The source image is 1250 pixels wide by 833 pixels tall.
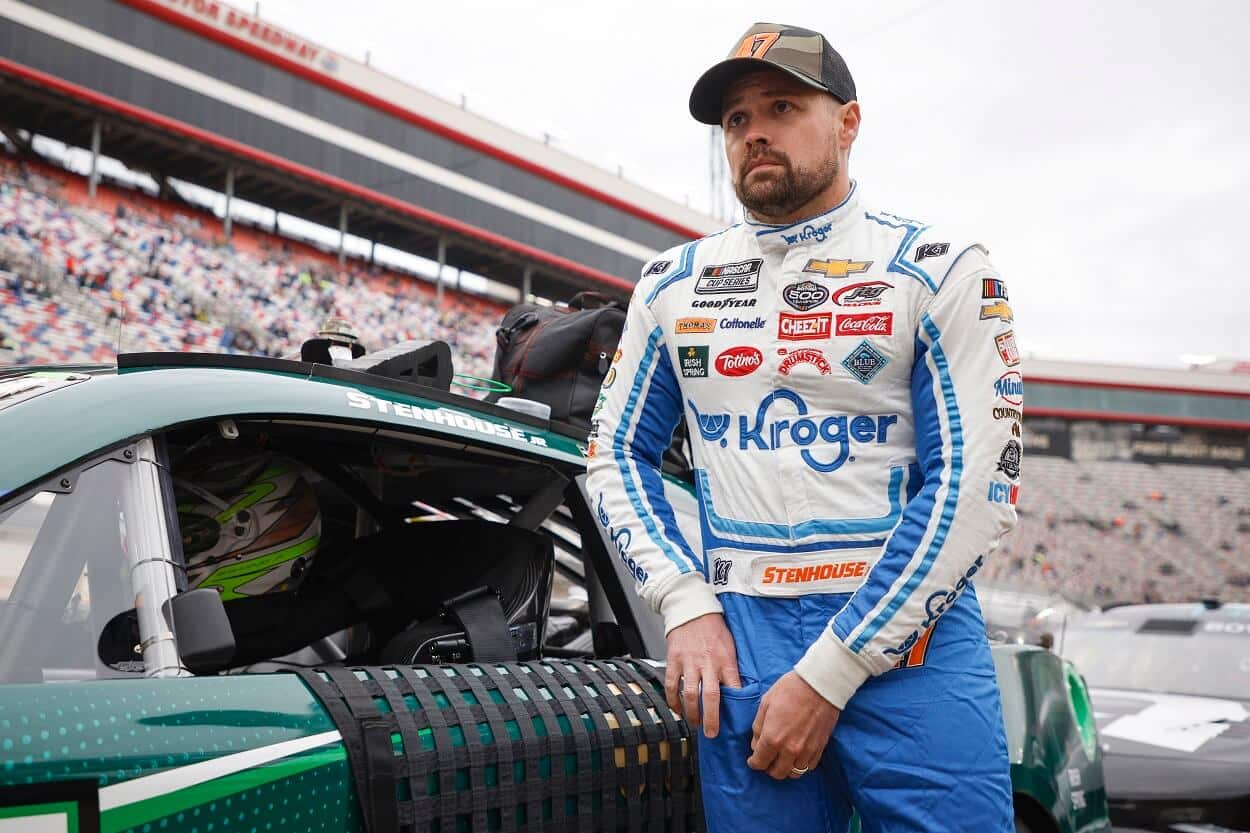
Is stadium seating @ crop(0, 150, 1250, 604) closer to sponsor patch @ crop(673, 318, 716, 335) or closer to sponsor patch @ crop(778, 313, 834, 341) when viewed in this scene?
sponsor patch @ crop(673, 318, 716, 335)

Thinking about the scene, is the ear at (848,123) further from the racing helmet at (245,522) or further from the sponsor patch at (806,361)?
the racing helmet at (245,522)

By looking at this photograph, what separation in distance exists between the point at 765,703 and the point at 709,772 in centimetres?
20

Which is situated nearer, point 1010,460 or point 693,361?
point 1010,460

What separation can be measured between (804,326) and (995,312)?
0.28 meters

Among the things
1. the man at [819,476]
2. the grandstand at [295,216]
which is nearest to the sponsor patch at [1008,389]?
the man at [819,476]

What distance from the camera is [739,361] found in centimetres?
155

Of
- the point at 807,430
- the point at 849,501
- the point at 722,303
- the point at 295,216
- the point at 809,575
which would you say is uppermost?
the point at 295,216

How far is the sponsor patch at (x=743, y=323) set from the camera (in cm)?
156

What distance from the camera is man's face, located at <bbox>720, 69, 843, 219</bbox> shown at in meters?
1.56

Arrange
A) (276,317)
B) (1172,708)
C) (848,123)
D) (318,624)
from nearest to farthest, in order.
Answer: (848,123) → (318,624) → (1172,708) → (276,317)

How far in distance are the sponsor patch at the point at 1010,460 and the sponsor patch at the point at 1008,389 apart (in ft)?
0.20

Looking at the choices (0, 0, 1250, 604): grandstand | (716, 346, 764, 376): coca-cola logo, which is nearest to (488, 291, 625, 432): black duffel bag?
(716, 346, 764, 376): coca-cola logo

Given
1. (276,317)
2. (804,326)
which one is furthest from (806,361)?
(276,317)

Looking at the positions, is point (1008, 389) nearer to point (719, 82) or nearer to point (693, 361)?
point (693, 361)
